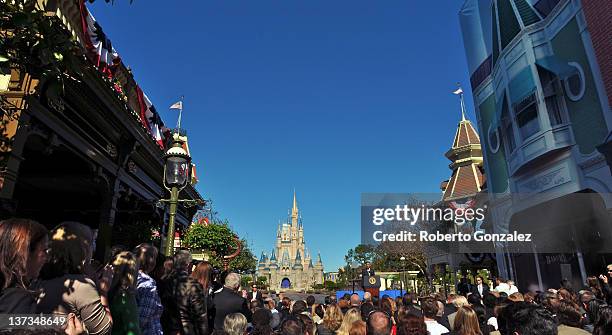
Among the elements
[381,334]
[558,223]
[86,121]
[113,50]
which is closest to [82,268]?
[381,334]

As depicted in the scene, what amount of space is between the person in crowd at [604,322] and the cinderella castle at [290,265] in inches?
4230

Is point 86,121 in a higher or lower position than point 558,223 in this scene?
higher

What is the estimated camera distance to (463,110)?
31.7 meters

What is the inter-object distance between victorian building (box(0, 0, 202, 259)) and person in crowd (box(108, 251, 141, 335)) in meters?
1.75

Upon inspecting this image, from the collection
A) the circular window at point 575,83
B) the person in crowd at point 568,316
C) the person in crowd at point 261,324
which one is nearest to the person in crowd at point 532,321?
the person in crowd at point 568,316

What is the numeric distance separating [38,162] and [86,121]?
2938 mm

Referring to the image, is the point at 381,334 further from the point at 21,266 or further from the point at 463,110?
the point at 463,110

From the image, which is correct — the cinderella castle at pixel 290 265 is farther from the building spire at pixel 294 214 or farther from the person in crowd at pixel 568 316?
the person in crowd at pixel 568 316

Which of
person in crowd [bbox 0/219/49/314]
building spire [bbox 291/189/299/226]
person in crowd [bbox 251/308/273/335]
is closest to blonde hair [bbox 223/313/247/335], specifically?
person in crowd [bbox 251/308/273/335]

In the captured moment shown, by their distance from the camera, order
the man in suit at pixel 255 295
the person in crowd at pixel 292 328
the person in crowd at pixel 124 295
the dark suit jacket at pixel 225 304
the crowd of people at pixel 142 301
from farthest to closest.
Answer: the man in suit at pixel 255 295
the dark suit jacket at pixel 225 304
the person in crowd at pixel 292 328
the person in crowd at pixel 124 295
the crowd of people at pixel 142 301

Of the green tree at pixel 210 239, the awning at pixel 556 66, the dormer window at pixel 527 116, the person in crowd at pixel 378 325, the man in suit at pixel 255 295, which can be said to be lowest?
the man in suit at pixel 255 295

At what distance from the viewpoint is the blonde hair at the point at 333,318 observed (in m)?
5.85

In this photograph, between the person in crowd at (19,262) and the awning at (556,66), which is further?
the awning at (556,66)

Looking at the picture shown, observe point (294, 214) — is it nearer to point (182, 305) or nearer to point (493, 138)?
point (493, 138)
